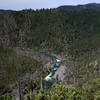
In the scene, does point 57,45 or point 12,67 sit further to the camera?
point 57,45

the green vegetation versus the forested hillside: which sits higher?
the forested hillside

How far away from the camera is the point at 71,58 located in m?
141

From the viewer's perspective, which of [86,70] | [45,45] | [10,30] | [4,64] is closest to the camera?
[86,70]

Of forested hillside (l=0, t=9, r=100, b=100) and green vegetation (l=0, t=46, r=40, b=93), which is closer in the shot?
green vegetation (l=0, t=46, r=40, b=93)

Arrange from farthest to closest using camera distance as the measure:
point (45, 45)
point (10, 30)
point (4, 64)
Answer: point (10, 30) → point (45, 45) → point (4, 64)

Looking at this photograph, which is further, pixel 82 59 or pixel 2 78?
pixel 82 59

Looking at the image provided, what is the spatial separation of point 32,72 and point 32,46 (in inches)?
2788

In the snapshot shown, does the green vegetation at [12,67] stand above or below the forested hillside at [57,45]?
below

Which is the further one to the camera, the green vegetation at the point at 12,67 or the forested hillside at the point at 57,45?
the forested hillside at the point at 57,45

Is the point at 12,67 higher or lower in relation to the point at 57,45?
lower

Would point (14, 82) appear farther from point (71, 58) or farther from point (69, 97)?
point (69, 97)

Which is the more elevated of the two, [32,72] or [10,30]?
[10,30]

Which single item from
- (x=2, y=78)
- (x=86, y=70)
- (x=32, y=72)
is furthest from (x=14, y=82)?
(x=86, y=70)

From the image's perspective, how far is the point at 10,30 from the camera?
19775cm
